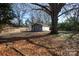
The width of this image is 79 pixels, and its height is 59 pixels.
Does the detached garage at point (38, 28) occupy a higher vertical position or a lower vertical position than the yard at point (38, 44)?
higher

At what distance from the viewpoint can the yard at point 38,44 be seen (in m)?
2.40

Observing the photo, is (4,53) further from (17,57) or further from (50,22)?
(50,22)

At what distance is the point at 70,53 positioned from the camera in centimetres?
239

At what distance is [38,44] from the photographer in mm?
2424

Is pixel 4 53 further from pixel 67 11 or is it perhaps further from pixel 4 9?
pixel 67 11

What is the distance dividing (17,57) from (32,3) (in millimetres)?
476

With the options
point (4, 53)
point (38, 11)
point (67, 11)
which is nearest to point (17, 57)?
point (4, 53)

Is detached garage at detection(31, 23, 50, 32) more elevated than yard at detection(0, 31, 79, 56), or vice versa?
detached garage at detection(31, 23, 50, 32)

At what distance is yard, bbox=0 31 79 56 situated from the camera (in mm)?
2400

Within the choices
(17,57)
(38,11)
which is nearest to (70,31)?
(38,11)

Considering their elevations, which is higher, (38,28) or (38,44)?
(38,28)

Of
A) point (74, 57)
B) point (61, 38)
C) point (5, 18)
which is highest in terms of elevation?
point (5, 18)

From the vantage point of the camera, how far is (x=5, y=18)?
2428 millimetres

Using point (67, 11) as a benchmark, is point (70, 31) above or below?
below
